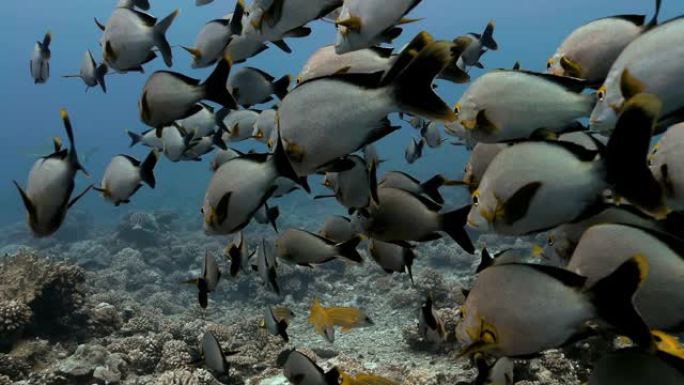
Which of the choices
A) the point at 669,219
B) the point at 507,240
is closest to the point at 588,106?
the point at 669,219

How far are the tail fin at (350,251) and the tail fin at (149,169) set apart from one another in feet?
6.67

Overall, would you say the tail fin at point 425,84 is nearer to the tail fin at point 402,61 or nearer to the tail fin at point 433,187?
the tail fin at point 402,61

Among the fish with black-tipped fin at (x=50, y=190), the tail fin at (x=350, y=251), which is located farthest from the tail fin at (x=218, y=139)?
the tail fin at (x=350, y=251)

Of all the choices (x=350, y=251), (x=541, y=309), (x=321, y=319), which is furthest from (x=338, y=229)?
(x=541, y=309)

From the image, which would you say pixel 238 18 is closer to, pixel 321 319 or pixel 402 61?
pixel 402 61

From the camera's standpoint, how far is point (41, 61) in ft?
24.0

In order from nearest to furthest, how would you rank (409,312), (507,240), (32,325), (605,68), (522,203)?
(522,203)
(605,68)
(32,325)
(409,312)
(507,240)

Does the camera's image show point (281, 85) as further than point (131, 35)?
Yes

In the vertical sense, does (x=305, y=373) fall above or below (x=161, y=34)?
below

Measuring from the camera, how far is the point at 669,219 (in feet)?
6.72

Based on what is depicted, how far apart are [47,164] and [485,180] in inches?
105

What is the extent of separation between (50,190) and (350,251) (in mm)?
1965

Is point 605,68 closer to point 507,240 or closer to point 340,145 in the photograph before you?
point 340,145

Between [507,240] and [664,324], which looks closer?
[664,324]
